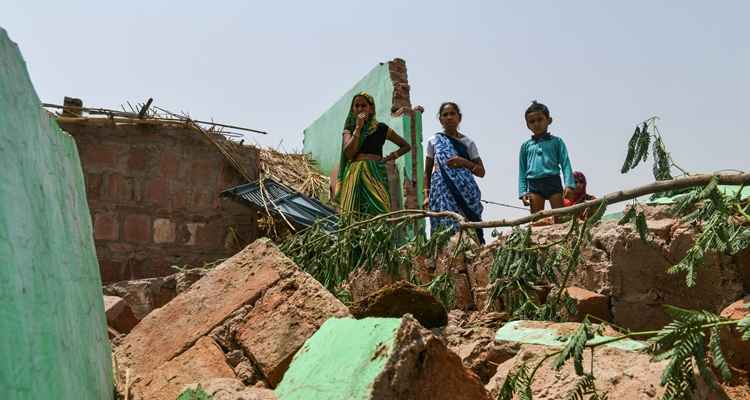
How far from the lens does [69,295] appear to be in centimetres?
194

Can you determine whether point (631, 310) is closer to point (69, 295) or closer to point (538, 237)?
point (538, 237)

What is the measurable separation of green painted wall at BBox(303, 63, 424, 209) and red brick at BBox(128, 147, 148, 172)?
119 inches

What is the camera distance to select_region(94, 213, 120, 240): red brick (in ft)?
21.5

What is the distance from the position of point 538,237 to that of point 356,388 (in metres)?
2.45

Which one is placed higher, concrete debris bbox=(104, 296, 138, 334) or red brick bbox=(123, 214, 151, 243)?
red brick bbox=(123, 214, 151, 243)

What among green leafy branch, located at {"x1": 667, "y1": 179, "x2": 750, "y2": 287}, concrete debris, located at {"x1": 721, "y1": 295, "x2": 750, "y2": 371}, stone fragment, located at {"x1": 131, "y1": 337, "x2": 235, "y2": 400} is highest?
green leafy branch, located at {"x1": 667, "y1": 179, "x2": 750, "y2": 287}

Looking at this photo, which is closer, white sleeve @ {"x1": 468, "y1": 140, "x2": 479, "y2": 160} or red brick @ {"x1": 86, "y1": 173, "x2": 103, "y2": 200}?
white sleeve @ {"x1": 468, "y1": 140, "x2": 479, "y2": 160}

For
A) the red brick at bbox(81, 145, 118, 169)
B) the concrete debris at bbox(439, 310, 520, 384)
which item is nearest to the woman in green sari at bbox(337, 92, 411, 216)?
the red brick at bbox(81, 145, 118, 169)

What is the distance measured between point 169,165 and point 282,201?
1278 mm

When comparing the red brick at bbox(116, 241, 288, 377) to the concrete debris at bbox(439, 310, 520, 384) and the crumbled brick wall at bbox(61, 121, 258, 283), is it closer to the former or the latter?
the concrete debris at bbox(439, 310, 520, 384)

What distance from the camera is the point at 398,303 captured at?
9.75ft

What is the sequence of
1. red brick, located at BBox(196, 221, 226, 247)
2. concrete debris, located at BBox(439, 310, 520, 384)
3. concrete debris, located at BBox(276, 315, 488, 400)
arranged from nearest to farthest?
concrete debris, located at BBox(276, 315, 488, 400)
concrete debris, located at BBox(439, 310, 520, 384)
red brick, located at BBox(196, 221, 226, 247)

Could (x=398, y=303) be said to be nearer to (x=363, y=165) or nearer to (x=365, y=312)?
(x=365, y=312)

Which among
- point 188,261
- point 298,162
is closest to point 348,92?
point 298,162
